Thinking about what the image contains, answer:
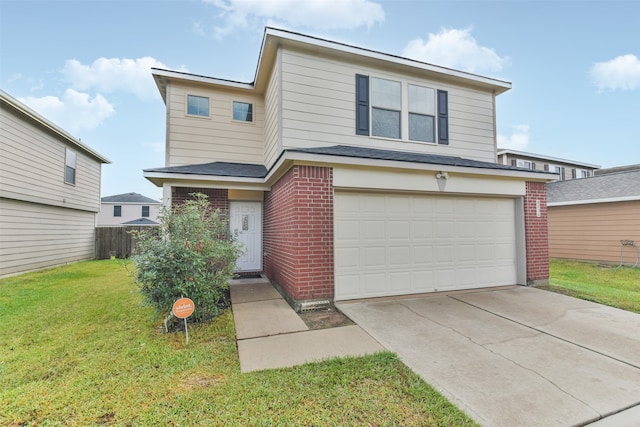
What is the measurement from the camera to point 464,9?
8750 millimetres

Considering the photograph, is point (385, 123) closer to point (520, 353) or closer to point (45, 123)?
point (520, 353)

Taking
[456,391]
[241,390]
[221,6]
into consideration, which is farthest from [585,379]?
[221,6]

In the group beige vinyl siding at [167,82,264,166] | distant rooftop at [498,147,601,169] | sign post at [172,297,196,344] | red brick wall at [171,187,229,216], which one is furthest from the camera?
distant rooftop at [498,147,601,169]

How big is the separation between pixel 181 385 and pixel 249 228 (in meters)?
5.85

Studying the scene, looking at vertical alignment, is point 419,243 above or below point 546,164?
below

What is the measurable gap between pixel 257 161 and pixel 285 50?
344 cm

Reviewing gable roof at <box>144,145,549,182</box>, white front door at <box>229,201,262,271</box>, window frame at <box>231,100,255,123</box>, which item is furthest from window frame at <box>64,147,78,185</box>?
white front door at <box>229,201,262,271</box>

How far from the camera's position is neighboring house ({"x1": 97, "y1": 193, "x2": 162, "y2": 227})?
87.9 ft

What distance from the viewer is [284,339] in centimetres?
385

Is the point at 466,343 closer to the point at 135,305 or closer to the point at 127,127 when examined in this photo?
the point at 135,305

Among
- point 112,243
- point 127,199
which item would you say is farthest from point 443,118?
point 127,199

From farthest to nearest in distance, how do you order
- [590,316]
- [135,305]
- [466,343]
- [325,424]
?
[135,305] < [590,316] < [466,343] < [325,424]

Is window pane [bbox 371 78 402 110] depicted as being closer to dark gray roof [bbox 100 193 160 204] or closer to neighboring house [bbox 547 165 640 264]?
neighboring house [bbox 547 165 640 264]

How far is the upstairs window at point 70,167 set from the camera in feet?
38.8
